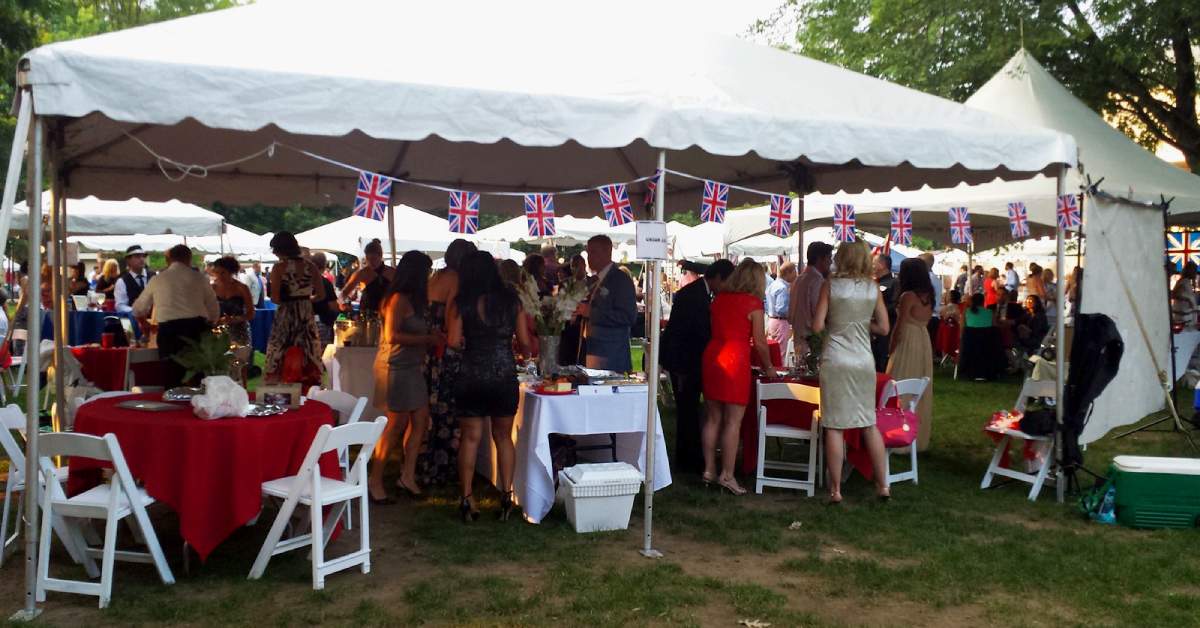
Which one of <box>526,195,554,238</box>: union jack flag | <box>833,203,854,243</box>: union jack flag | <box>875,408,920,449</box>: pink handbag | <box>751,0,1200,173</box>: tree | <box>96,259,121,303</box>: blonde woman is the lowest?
<box>875,408,920,449</box>: pink handbag

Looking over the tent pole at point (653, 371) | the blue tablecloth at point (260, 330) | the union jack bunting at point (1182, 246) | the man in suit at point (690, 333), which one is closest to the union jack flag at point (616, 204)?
the tent pole at point (653, 371)

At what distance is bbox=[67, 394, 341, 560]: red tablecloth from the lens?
4105mm

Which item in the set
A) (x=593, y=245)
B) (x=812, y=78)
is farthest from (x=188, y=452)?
(x=812, y=78)

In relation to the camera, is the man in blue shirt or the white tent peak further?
the man in blue shirt

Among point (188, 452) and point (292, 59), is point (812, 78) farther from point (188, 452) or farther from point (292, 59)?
point (188, 452)

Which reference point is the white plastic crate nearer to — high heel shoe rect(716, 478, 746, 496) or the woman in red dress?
the woman in red dress

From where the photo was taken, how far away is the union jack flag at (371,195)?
4457 mm

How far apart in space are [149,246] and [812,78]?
17.3m

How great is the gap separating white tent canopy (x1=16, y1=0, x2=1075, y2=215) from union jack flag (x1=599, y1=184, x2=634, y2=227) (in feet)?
0.95

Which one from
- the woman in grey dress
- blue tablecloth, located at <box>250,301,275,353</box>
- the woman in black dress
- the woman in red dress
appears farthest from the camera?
blue tablecloth, located at <box>250,301,275,353</box>

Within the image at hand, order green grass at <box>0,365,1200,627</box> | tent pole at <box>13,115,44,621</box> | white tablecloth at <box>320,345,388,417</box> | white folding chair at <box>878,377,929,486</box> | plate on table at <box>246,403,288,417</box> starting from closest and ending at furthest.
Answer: tent pole at <box>13,115,44,621</box>
green grass at <box>0,365,1200,627</box>
plate on table at <box>246,403,288,417</box>
white folding chair at <box>878,377,929,486</box>
white tablecloth at <box>320,345,388,417</box>

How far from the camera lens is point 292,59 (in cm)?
438

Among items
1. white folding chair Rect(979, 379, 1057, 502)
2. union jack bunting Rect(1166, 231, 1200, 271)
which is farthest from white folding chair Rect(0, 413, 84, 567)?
union jack bunting Rect(1166, 231, 1200, 271)

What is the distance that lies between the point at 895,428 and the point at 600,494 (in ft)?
6.79
